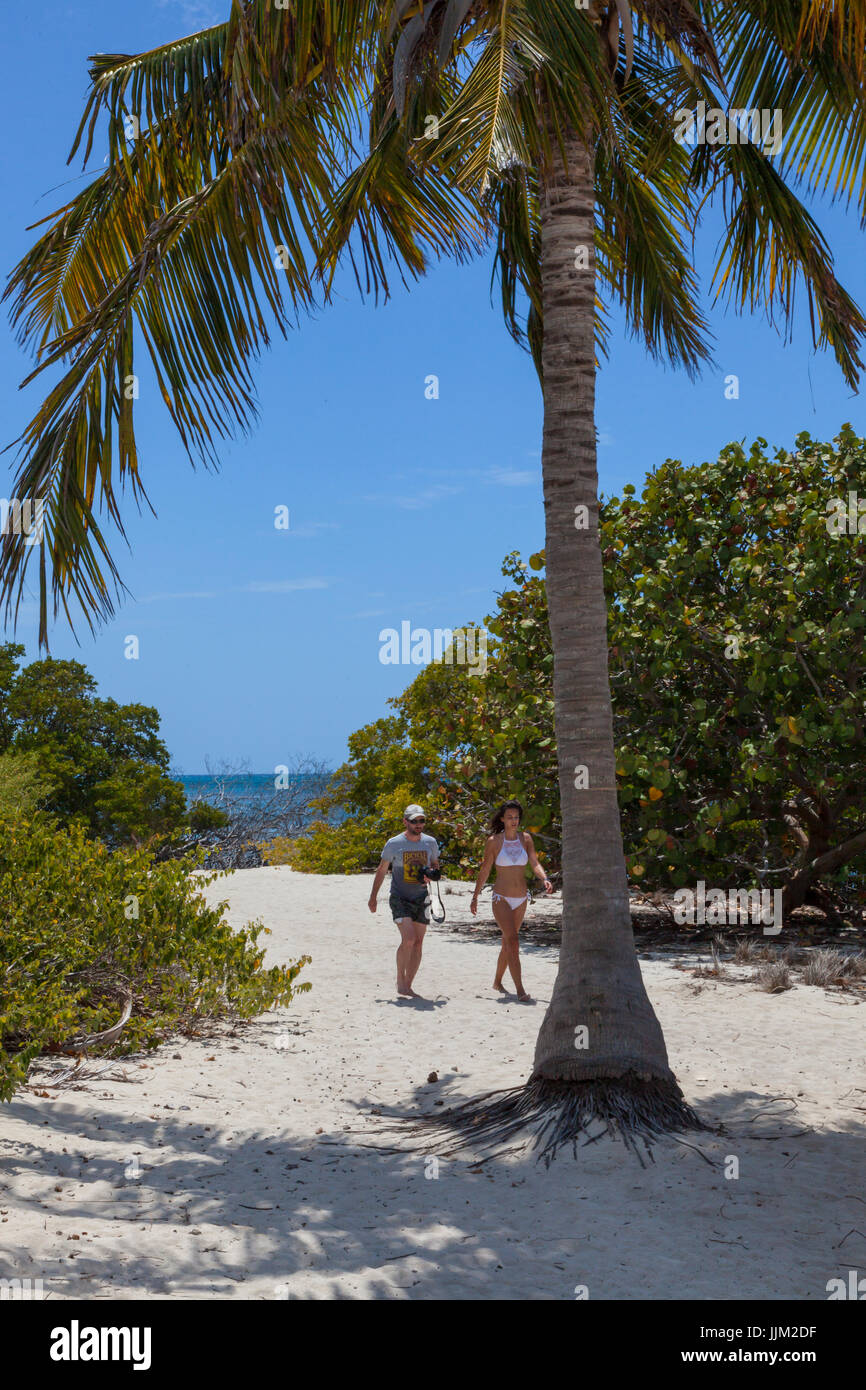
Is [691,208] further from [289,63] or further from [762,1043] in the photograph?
[762,1043]

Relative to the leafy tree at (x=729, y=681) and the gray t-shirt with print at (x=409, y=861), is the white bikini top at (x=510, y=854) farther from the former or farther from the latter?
the leafy tree at (x=729, y=681)

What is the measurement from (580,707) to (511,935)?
409cm

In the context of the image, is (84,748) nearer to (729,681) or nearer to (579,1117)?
(729,681)

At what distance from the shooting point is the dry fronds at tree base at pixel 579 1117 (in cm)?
603

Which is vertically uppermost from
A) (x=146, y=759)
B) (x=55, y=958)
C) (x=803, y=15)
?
(x=803, y=15)

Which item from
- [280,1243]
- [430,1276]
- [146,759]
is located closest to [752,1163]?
[430,1276]

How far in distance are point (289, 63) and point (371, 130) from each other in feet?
3.40

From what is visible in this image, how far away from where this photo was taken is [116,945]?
902 cm

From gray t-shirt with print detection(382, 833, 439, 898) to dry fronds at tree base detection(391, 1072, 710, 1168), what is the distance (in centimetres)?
361

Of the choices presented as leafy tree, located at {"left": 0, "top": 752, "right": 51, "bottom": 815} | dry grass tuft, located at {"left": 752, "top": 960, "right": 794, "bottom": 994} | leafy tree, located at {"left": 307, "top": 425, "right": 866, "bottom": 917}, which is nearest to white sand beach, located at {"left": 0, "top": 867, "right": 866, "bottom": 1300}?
dry grass tuft, located at {"left": 752, "top": 960, "right": 794, "bottom": 994}

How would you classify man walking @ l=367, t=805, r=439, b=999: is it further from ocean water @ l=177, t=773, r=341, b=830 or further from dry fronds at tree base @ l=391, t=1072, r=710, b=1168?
ocean water @ l=177, t=773, r=341, b=830

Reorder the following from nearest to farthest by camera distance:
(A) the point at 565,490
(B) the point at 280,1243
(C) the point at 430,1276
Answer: (C) the point at 430,1276 < (B) the point at 280,1243 < (A) the point at 565,490

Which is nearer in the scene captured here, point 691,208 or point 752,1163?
point 752,1163

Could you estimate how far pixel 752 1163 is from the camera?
19.4ft
